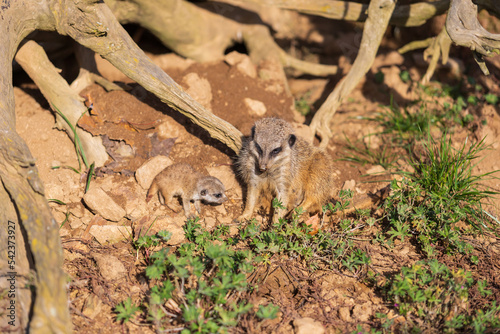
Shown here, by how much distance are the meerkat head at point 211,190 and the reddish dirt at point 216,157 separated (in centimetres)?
21

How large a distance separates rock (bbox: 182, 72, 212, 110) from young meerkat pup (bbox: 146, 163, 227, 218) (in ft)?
3.31

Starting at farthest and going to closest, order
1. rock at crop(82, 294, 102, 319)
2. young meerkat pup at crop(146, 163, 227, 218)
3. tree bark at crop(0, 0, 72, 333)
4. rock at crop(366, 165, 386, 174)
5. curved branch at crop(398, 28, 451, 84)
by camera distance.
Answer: curved branch at crop(398, 28, 451, 84) → rock at crop(366, 165, 386, 174) → young meerkat pup at crop(146, 163, 227, 218) → rock at crop(82, 294, 102, 319) → tree bark at crop(0, 0, 72, 333)

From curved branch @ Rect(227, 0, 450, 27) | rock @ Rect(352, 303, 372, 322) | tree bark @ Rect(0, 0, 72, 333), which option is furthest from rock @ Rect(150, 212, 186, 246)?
curved branch @ Rect(227, 0, 450, 27)

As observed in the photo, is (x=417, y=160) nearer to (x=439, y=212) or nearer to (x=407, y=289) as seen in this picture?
(x=439, y=212)

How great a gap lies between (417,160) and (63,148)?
14.2ft

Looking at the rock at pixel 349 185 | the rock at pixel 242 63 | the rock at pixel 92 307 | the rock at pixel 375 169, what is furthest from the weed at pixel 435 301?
the rock at pixel 242 63

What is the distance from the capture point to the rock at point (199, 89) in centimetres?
504

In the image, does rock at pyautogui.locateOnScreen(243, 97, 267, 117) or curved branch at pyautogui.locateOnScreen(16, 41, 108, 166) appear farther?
rock at pyautogui.locateOnScreen(243, 97, 267, 117)

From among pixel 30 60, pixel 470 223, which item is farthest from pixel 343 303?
pixel 30 60

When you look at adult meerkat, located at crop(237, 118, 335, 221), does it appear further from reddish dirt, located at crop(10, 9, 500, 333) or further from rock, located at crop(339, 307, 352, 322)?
rock, located at crop(339, 307, 352, 322)

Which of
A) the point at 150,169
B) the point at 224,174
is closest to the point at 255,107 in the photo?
the point at 224,174

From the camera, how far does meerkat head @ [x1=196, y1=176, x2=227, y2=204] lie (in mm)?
4367

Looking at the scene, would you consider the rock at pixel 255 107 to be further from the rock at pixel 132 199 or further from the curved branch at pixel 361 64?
the rock at pixel 132 199

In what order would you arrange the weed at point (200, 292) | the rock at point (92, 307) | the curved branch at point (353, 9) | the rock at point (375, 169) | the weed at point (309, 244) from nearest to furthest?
the weed at point (200, 292), the rock at point (92, 307), the weed at point (309, 244), the rock at point (375, 169), the curved branch at point (353, 9)
